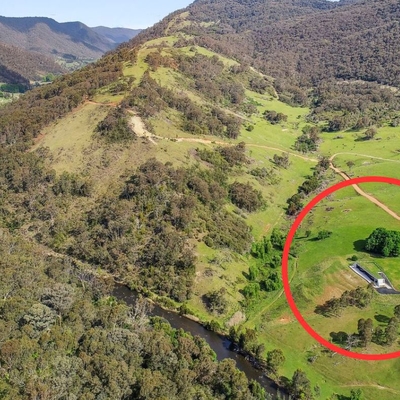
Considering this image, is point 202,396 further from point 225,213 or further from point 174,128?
point 174,128

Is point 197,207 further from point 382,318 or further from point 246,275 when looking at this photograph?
point 382,318

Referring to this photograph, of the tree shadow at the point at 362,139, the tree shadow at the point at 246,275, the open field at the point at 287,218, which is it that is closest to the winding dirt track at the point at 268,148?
the open field at the point at 287,218

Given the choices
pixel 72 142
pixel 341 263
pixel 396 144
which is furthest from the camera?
pixel 396 144

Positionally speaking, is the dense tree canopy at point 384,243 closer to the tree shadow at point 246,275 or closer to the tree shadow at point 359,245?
the tree shadow at point 359,245

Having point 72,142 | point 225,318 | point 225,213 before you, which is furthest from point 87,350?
point 72,142

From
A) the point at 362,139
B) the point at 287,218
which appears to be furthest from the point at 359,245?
the point at 362,139
